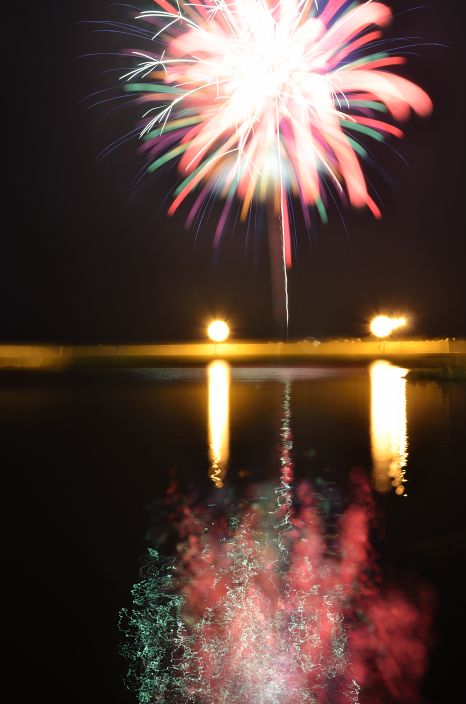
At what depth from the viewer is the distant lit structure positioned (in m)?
36.9

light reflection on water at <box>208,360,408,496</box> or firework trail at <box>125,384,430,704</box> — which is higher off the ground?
light reflection on water at <box>208,360,408,496</box>

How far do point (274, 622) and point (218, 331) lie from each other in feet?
111

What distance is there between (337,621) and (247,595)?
0.62m

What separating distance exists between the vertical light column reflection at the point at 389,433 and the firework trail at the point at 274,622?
186 cm

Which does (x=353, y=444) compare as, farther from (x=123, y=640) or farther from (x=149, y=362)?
(x=149, y=362)

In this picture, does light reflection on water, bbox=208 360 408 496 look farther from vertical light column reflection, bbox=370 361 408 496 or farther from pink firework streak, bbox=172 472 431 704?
pink firework streak, bbox=172 472 431 704

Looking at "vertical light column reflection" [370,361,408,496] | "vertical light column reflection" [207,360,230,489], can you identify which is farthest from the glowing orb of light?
"vertical light column reflection" [370,361,408,496]

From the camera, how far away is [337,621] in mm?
4039

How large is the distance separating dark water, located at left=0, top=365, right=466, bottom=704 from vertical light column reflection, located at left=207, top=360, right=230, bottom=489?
35mm

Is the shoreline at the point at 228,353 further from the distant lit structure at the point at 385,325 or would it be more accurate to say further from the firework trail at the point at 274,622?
the firework trail at the point at 274,622

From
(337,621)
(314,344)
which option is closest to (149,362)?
(314,344)

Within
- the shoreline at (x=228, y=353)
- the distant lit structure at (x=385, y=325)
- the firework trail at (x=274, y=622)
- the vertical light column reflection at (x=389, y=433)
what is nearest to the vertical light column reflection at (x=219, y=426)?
the vertical light column reflection at (x=389, y=433)

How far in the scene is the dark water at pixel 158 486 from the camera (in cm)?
375

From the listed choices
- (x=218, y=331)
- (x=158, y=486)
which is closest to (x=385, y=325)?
(x=218, y=331)
